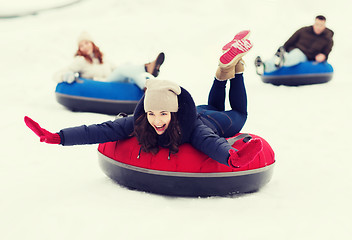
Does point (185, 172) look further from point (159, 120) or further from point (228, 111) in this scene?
point (228, 111)

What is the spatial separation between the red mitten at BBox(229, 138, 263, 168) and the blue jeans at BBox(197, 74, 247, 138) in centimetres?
79

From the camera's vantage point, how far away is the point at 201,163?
331 centimetres

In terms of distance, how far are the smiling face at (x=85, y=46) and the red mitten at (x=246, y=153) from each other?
3.83 m

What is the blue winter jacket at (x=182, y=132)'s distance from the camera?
3242mm

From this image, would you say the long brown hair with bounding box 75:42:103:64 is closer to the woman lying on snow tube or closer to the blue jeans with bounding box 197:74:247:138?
the blue jeans with bounding box 197:74:247:138

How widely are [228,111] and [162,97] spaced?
3.00ft

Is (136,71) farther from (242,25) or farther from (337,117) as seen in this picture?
(242,25)

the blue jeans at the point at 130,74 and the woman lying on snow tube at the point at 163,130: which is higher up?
the blue jeans at the point at 130,74

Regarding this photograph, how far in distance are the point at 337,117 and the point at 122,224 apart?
12.6ft

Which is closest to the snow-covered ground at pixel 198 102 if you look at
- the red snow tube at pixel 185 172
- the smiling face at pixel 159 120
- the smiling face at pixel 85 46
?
the red snow tube at pixel 185 172

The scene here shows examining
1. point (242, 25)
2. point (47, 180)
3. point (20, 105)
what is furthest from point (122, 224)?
point (242, 25)

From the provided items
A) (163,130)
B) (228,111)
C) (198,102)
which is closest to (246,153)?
(163,130)

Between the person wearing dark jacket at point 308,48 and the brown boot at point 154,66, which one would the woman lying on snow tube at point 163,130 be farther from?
the person wearing dark jacket at point 308,48

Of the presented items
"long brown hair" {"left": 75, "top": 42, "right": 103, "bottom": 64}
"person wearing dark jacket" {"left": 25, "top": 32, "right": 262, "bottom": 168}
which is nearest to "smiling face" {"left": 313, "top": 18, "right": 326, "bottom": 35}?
"long brown hair" {"left": 75, "top": 42, "right": 103, "bottom": 64}
